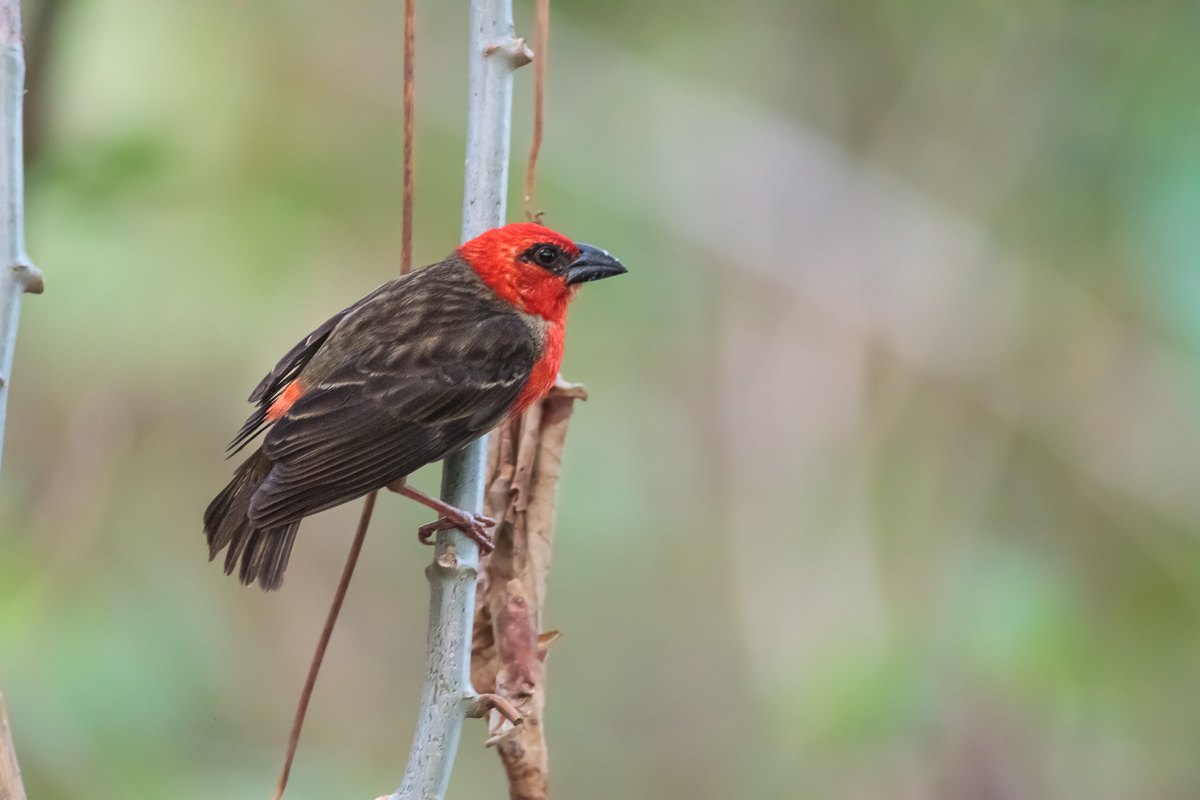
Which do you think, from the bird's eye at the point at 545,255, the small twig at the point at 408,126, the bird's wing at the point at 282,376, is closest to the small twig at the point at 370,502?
the small twig at the point at 408,126

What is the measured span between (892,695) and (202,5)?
14.2 feet

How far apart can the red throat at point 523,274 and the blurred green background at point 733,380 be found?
1457 millimetres

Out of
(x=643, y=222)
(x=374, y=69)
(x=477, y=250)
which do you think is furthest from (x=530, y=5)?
(x=477, y=250)

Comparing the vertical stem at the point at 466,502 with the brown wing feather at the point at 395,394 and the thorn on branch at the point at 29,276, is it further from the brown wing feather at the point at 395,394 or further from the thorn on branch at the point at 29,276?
the thorn on branch at the point at 29,276

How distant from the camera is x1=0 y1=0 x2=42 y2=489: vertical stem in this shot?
1859 mm

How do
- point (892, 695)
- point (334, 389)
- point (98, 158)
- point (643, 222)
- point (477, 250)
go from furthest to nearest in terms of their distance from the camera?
point (643, 222), point (892, 695), point (98, 158), point (477, 250), point (334, 389)

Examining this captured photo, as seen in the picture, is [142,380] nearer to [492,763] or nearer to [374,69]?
[374,69]

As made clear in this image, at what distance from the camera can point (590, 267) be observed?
3.49m

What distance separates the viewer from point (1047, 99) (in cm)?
534

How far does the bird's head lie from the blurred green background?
1471 millimetres

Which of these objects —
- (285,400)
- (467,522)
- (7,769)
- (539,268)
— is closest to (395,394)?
(285,400)

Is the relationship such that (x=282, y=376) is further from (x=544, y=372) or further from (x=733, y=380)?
(x=733, y=380)

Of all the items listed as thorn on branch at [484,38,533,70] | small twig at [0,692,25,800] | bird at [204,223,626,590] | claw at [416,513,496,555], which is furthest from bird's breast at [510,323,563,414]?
small twig at [0,692,25,800]

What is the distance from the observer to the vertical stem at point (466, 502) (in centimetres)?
202
